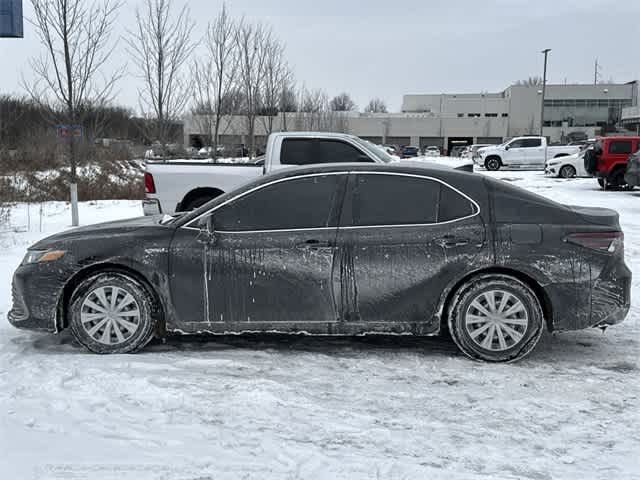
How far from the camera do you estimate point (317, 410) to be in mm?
4008

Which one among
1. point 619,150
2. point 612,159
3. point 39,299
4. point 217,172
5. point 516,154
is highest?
point 516,154

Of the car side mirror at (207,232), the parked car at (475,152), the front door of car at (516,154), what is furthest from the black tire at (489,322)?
the parked car at (475,152)

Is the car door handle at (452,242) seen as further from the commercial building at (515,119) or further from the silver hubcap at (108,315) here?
the commercial building at (515,119)

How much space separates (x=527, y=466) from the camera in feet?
10.9

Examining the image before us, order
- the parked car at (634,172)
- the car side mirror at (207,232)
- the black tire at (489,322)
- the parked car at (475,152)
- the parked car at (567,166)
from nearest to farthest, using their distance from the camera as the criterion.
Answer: the black tire at (489,322)
the car side mirror at (207,232)
the parked car at (634,172)
the parked car at (567,166)
the parked car at (475,152)

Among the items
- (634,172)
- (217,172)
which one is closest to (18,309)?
(217,172)

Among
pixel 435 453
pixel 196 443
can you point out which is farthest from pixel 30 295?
pixel 435 453

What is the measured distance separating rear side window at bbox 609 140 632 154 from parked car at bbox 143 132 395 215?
14.5 meters

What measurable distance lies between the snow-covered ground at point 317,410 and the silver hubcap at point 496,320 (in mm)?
204

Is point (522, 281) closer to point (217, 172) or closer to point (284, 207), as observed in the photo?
point (284, 207)

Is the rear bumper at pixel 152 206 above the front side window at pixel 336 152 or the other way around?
the other way around

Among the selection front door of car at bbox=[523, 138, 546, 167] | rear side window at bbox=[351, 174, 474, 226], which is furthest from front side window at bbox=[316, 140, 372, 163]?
front door of car at bbox=[523, 138, 546, 167]

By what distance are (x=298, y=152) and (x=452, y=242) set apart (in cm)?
559

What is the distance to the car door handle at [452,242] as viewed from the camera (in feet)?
16.2
